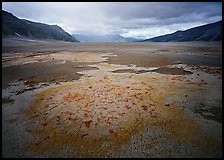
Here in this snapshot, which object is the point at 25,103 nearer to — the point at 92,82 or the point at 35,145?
the point at 35,145

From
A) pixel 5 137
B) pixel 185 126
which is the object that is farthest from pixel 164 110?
pixel 5 137

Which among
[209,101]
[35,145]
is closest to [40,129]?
[35,145]

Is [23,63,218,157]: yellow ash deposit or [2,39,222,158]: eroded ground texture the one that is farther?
[23,63,218,157]: yellow ash deposit

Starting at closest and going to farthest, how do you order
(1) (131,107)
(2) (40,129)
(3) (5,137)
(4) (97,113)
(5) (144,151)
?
(5) (144,151), (3) (5,137), (2) (40,129), (4) (97,113), (1) (131,107)

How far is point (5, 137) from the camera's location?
5621 millimetres

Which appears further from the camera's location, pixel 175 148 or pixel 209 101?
pixel 209 101

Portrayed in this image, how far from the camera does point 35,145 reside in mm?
5203

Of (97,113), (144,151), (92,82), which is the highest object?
(92,82)

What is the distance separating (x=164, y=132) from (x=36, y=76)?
35.8 feet

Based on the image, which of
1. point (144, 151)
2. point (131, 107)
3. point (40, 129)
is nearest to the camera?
point (144, 151)

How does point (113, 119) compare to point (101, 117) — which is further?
point (101, 117)

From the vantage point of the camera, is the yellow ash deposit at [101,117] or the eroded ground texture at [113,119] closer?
the eroded ground texture at [113,119]

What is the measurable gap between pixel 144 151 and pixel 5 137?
4370 millimetres

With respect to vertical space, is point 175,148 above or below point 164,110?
below
